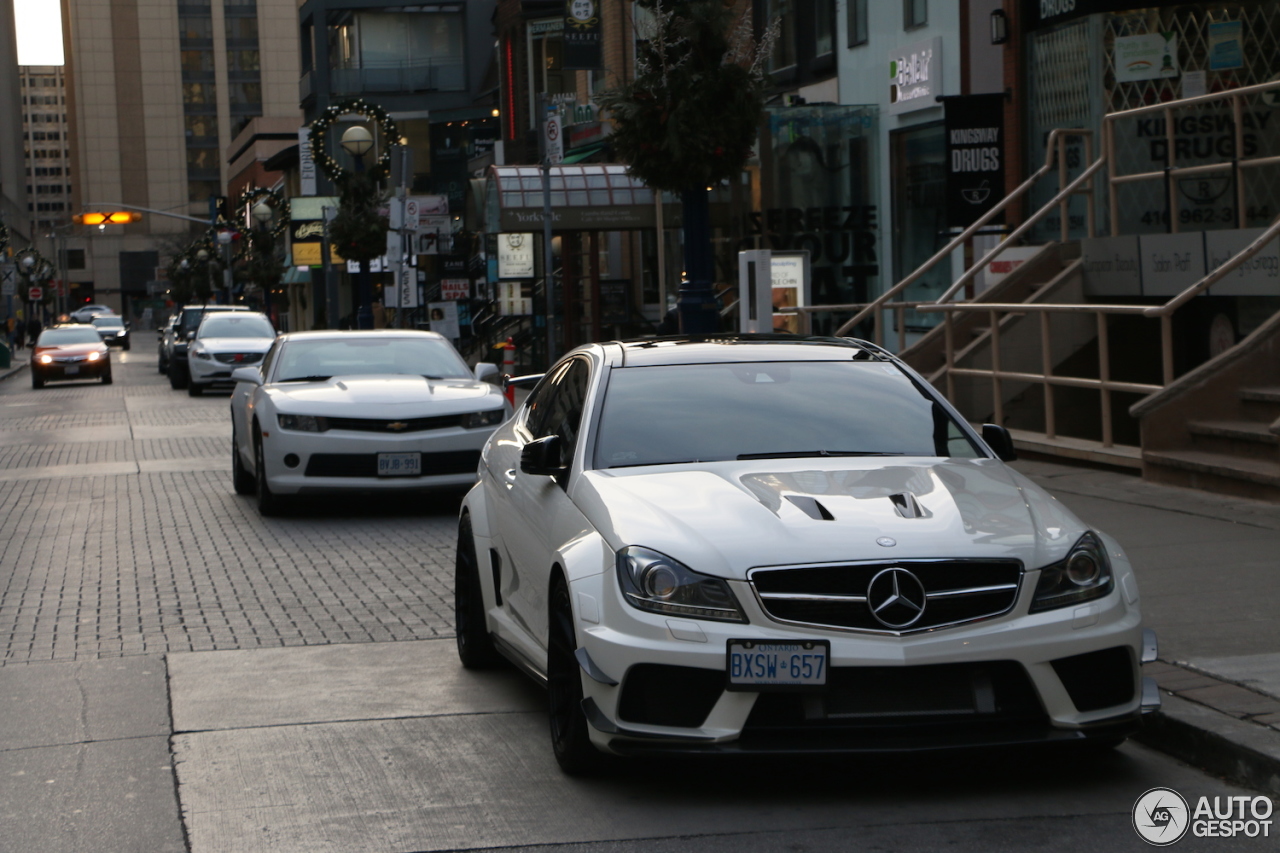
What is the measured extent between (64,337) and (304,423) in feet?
107

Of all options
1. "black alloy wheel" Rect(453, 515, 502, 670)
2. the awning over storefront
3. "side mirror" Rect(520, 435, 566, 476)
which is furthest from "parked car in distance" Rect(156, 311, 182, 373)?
"side mirror" Rect(520, 435, 566, 476)

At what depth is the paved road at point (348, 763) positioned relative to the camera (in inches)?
200

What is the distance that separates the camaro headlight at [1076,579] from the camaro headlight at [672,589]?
0.96 m

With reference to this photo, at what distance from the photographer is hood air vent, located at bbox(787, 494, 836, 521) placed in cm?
539

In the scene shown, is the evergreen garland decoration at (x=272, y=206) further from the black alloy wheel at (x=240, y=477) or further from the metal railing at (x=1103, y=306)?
the metal railing at (x=1103, y=306)

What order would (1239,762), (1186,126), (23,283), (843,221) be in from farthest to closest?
(23,283)
(843,221)
(1186,126)
(1239,762)

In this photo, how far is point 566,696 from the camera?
5.61 meters

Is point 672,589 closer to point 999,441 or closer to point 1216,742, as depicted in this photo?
point 1216,742

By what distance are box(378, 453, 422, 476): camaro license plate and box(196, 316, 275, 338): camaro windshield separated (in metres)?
22.8

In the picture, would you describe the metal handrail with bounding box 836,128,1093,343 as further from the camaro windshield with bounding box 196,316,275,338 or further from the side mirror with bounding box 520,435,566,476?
the camaro windshield with bounding box 196,316,275,338

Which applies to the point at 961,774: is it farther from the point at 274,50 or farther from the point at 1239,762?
the point at 274,50

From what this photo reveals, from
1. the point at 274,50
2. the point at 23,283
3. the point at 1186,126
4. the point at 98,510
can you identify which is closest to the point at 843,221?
the point at 1186,126

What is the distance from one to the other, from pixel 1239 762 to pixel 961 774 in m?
0.88

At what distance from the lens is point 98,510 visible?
1445 centimetres
